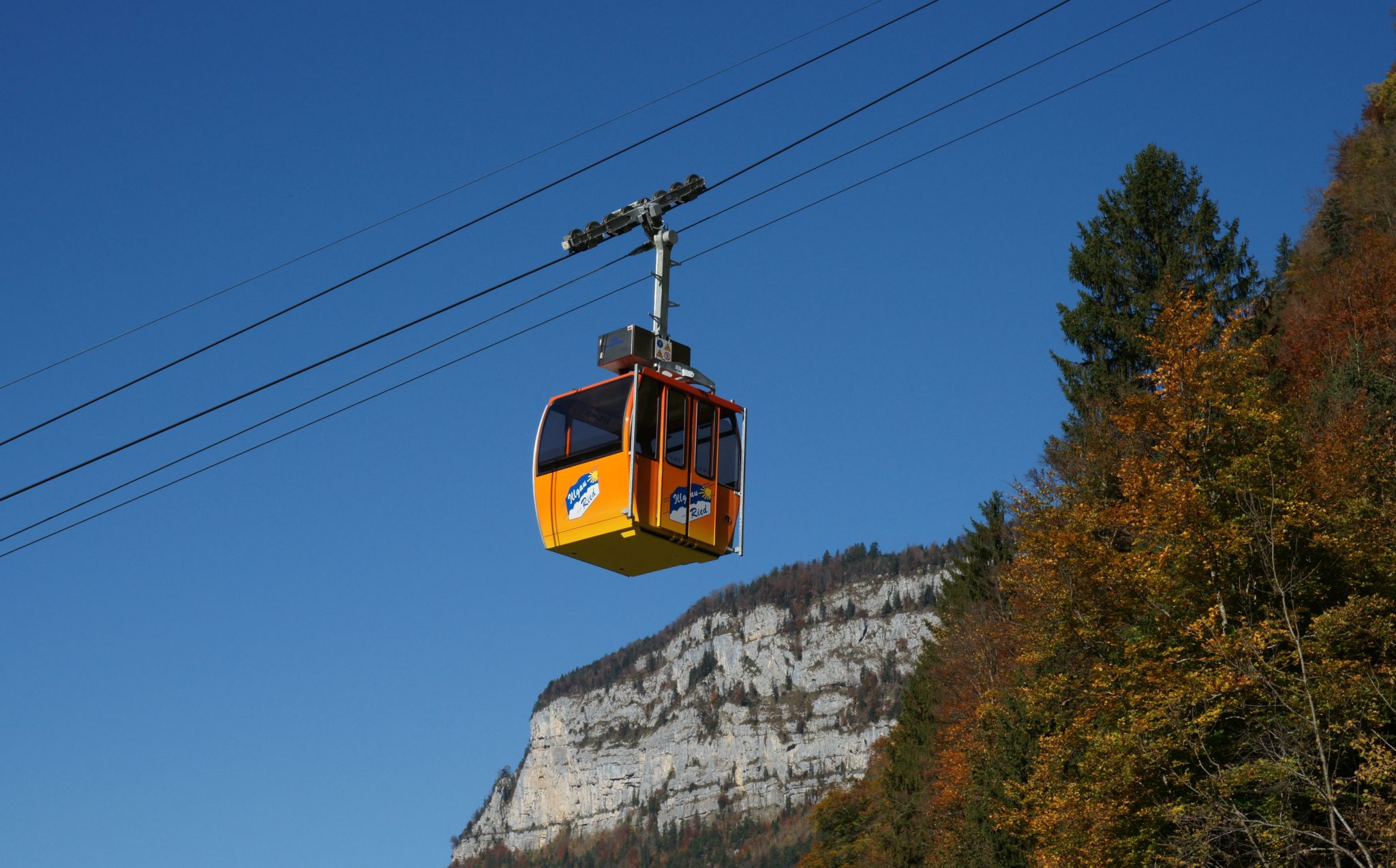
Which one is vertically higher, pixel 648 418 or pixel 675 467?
pixel 648 418

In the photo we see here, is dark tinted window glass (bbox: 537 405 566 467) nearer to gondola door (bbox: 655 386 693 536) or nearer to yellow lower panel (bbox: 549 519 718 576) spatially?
yellow lower panel (bbox: 549 519 718 576)

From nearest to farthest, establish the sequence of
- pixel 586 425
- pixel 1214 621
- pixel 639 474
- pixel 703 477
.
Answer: pixel 639 474
pixel 586 425
pixel 703 477
pixel 1214 621

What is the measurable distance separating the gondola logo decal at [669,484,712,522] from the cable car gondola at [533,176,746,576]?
0.5 inches

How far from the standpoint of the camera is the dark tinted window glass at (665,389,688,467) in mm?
19562

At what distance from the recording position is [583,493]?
19.6 meters

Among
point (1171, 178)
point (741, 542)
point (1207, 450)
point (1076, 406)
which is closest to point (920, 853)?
point (1076, 406)

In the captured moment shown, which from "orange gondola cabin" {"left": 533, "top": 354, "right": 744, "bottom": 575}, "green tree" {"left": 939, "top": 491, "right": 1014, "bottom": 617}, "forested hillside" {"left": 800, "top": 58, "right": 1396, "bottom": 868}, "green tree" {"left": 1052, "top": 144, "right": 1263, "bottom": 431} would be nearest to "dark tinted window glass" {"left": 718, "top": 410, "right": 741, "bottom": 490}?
"orange gondola cabin" {"left": 533, "top": 354, "right": 744, "bottom": 575}

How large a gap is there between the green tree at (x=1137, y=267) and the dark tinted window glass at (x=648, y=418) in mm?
36342

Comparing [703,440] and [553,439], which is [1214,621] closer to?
[703,440]

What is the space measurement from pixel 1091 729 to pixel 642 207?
2065 centimetres

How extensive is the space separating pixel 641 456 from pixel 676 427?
0.79 m

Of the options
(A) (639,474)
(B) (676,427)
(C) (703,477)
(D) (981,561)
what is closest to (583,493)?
(A) (639,474)

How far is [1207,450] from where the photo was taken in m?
32.2

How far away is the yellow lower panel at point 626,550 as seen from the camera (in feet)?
62.7
